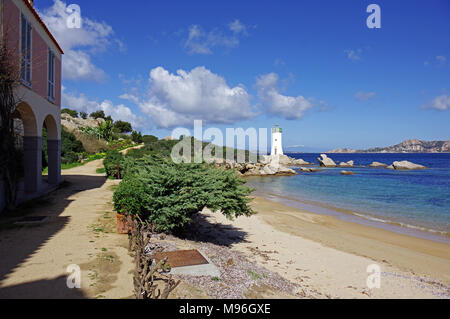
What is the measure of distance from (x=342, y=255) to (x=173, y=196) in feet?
18.9

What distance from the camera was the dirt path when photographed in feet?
13.8

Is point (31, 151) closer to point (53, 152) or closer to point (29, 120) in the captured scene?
point (29, 120)

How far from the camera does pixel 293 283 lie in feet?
19.6

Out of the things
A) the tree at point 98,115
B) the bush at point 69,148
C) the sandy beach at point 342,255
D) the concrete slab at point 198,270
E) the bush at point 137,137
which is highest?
the tree at point 98,115

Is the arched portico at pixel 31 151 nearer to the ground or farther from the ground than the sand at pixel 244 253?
farther from the ground

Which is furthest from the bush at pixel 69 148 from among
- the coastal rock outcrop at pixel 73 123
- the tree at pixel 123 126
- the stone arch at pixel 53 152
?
the tree at pixel 123 126

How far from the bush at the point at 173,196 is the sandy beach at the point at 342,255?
6.43 ft

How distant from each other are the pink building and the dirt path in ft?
7.61

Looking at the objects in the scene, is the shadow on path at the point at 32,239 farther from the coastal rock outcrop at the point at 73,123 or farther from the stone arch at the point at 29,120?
the coastal rock outcrop at the point at 73,123

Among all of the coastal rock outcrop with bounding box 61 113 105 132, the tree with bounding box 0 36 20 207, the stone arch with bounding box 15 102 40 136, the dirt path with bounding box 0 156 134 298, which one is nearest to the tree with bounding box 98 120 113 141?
the coastal rock outcrop with bounding box 61 113 105 132

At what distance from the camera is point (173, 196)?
7.35 metres

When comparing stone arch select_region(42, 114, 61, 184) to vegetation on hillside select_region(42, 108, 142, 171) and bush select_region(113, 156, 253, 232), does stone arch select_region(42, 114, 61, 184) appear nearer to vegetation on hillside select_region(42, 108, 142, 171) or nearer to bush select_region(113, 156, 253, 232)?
vegetation on hillside select_region(42, 108, 142, 171)

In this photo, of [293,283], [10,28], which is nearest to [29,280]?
[293,283]

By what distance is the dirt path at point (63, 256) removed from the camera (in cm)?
420
